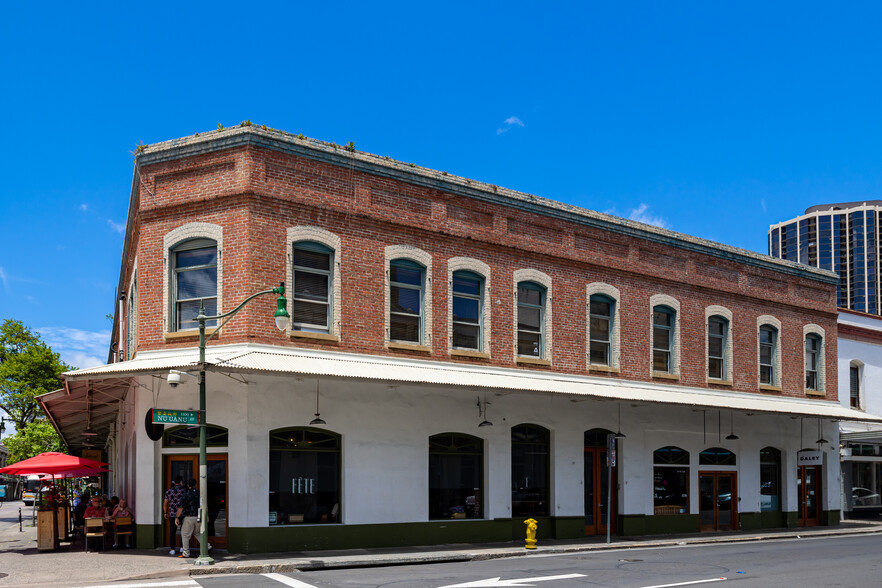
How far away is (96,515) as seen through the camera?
20.4m

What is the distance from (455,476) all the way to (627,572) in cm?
603

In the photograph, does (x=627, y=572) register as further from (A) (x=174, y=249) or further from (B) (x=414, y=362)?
(A) (x=174, y=249)

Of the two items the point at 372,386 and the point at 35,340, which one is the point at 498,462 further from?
the point at 35,340

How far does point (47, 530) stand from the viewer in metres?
20.3

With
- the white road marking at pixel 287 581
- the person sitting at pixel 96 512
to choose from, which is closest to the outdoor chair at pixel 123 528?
the person sitting at pixel 96 512

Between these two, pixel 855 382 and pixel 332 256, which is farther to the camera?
pixel 855 382

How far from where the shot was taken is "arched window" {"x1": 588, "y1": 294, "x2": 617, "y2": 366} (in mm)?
25156

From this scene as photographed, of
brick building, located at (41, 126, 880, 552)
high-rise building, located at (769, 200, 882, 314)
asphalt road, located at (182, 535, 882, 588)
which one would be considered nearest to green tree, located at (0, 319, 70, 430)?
brick building, located at (41, 126, 880, 552)

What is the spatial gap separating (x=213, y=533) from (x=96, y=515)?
362 centimetres

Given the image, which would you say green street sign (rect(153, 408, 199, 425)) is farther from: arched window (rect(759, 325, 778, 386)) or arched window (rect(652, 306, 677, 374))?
arched window (rect(759, 325, 778, 386))

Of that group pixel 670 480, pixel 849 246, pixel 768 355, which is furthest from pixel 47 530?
pixel 849 246

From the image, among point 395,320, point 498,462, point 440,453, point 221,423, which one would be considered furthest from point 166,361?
point 498,462

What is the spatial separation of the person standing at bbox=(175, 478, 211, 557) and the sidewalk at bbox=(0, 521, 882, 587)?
385 mm

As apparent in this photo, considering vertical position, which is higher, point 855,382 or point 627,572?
point 855,382
